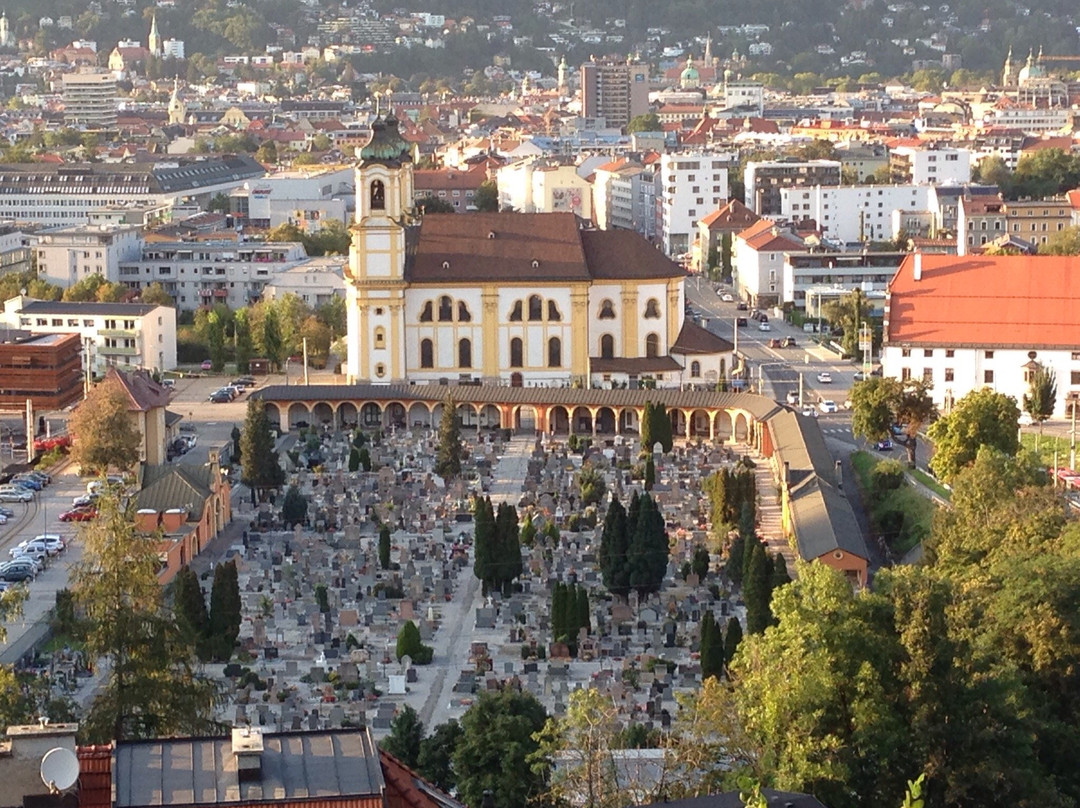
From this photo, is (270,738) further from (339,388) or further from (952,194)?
(952,194)

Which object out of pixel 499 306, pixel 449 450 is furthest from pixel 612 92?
pixel 449 450

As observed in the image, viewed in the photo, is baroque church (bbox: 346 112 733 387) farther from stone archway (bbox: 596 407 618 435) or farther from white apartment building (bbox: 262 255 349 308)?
white apartment building (bbox: 262 255 349 308)

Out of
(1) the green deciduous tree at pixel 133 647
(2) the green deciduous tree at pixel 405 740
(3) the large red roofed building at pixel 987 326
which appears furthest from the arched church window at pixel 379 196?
(1) the green deciduous tree at pixel 133 647

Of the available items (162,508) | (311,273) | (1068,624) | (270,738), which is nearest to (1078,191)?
(311,273)

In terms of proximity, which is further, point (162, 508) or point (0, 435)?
point (0, 435)

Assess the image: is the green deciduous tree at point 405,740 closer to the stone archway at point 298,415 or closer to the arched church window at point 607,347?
the stone archway at point 298,415

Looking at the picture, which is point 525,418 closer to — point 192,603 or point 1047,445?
point 1047,445
